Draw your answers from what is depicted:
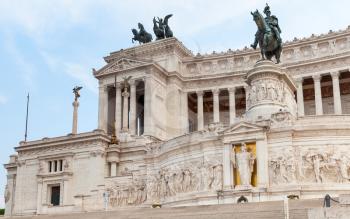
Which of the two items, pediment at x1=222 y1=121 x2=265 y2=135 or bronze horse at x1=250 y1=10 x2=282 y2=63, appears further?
bronze horse at x1=250 y1=10 x2=282 y2=63

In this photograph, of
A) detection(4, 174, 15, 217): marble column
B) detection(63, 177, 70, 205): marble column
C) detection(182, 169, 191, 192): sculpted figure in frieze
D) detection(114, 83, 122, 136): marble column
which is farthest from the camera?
detection(114, 83, 122, 136): marble column

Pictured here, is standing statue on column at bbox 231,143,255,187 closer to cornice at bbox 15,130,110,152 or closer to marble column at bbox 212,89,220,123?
cornice at bbox 15,130,110,152

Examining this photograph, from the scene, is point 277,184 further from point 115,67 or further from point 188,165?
point 115,67

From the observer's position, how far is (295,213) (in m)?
20.7

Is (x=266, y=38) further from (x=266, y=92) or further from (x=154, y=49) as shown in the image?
(x=154, y=49)

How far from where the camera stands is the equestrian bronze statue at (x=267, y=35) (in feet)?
Result: 130

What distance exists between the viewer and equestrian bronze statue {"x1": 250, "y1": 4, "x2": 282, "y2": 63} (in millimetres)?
39750

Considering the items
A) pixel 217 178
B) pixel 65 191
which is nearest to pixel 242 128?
pixel 217 178

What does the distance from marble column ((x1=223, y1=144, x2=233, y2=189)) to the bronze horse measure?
29.4ft

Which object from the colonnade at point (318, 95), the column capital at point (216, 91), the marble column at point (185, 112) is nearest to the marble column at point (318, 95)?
the colonnade at point (318, 95)

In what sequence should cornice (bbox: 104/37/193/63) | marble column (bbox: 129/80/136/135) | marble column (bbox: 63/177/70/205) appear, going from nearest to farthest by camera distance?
1. marble column (bbox: 63/177/70/205)
2. marble column (bbox: 129/80/136/135)
3. cornice (bbox: 104/37/193/63)

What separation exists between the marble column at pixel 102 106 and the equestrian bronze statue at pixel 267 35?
101ft

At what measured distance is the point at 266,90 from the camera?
38.2 metres

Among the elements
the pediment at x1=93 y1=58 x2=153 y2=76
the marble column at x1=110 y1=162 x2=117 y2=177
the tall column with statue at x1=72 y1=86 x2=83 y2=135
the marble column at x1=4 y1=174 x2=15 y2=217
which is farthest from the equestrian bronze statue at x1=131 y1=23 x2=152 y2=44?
the marble column at x1=110 y1=162 x2=117 y2=177
